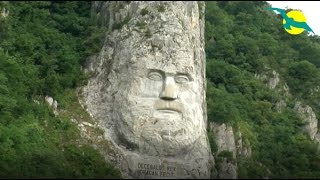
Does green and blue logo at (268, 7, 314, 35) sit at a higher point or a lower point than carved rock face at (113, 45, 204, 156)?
higher

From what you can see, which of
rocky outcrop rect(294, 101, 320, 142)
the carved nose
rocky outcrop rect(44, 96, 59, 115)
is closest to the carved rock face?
the carved nose

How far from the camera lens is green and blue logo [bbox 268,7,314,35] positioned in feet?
144

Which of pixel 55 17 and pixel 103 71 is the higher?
pixel 55 17

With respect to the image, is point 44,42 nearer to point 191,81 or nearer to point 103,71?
point 103,71

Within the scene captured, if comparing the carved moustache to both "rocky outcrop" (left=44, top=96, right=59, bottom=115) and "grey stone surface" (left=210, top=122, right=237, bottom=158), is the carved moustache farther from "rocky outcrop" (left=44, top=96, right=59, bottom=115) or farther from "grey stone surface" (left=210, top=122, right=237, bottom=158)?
"rocky outcrop" (left=44, top=96, right=59, bottom=115)

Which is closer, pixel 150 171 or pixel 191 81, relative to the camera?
pixel 150 171

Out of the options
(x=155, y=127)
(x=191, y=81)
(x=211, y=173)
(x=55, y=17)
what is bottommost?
(x=211, y=173)

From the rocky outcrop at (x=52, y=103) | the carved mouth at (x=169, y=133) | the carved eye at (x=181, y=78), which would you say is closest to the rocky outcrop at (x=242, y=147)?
the carved mouth at (x=169, y=133)

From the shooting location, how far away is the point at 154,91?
1236 inches

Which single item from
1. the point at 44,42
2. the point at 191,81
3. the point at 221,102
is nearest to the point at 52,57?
the point at 44,42

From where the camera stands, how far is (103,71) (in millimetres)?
33656

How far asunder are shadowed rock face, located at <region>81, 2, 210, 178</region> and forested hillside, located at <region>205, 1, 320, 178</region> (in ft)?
10.3

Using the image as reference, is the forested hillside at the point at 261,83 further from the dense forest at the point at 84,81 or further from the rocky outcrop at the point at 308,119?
the rocky outcrop at the point at 308,119

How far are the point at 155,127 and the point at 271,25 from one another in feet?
70.7
